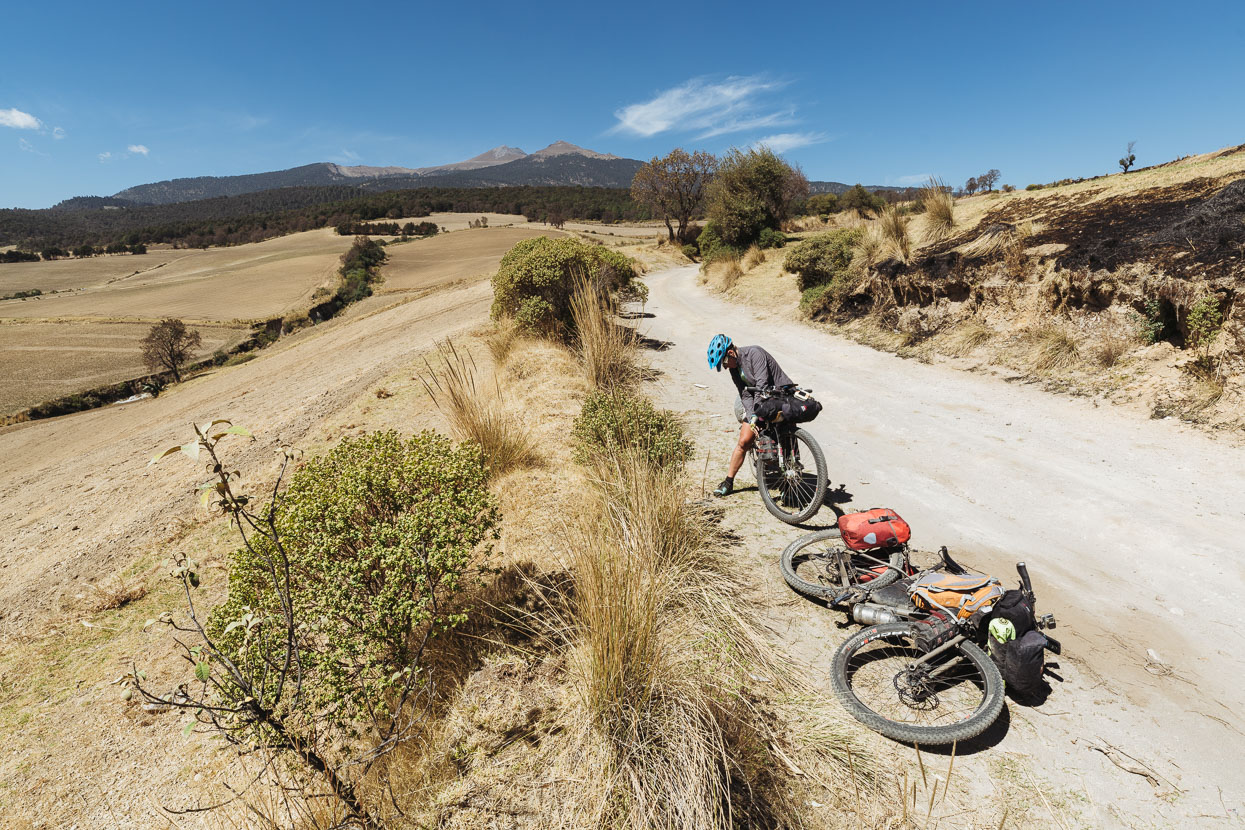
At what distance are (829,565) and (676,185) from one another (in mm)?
40898

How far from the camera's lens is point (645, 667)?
2.51m

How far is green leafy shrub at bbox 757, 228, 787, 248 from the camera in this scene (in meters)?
23.5

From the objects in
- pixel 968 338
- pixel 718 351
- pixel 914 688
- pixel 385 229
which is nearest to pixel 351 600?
pixel 914 688

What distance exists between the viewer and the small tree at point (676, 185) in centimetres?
3934

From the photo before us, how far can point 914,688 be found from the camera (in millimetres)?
2773

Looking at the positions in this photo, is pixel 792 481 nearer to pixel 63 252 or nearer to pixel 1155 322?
pixel 1155 322

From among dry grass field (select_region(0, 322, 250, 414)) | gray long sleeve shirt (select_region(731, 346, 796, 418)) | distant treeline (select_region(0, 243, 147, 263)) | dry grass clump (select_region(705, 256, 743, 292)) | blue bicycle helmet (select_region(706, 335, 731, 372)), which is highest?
distant treeline (select_region(0, 243, 147, 263))

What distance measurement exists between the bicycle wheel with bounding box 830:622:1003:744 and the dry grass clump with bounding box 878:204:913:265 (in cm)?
978

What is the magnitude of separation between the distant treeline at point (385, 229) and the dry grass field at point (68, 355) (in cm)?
4273

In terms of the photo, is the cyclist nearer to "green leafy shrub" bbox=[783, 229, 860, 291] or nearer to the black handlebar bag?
the black handlebar bag

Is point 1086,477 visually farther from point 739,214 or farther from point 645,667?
point 739,214

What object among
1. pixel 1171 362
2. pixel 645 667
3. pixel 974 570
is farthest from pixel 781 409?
pixel 1171 362

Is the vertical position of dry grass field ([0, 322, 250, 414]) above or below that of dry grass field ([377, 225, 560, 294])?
below

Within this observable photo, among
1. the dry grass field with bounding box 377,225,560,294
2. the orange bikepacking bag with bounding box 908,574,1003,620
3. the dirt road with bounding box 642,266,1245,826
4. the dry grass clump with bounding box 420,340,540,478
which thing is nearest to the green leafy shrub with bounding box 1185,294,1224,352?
the dirt road with bounding box 642,266,1245,826
